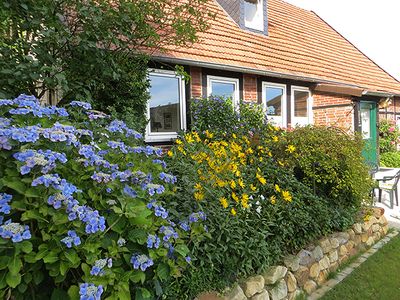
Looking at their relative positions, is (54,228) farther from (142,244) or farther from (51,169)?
(142,244)

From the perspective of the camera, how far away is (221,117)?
6.10 meters

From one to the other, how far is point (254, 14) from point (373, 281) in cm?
824

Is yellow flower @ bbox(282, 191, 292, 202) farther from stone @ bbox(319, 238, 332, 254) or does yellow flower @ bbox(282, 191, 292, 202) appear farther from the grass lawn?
the grass lawn

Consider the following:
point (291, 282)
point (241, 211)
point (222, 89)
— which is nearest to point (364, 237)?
point (291, 282)

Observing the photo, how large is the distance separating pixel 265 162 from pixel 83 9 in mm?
3311

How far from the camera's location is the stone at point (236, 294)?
296cm

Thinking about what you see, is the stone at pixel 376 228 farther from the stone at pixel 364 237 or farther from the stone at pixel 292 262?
the stone at pixel 292 262

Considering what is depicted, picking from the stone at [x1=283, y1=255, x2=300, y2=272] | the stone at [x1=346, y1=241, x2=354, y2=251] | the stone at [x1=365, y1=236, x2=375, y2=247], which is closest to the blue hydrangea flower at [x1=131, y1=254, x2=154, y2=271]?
the stone at [x1=283, y1=255, x2=300, y2=272]

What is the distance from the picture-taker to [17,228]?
5.09ft

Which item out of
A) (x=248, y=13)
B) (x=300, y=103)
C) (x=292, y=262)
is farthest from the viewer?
(x=248, y=13)

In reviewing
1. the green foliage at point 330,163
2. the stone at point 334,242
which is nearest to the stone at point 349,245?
the stone at point 334,242

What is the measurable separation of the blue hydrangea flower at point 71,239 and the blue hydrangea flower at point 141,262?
14.8 inches

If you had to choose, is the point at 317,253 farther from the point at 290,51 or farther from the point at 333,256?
the point at 290,51

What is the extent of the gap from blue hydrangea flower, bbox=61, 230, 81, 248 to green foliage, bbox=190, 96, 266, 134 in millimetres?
4383
